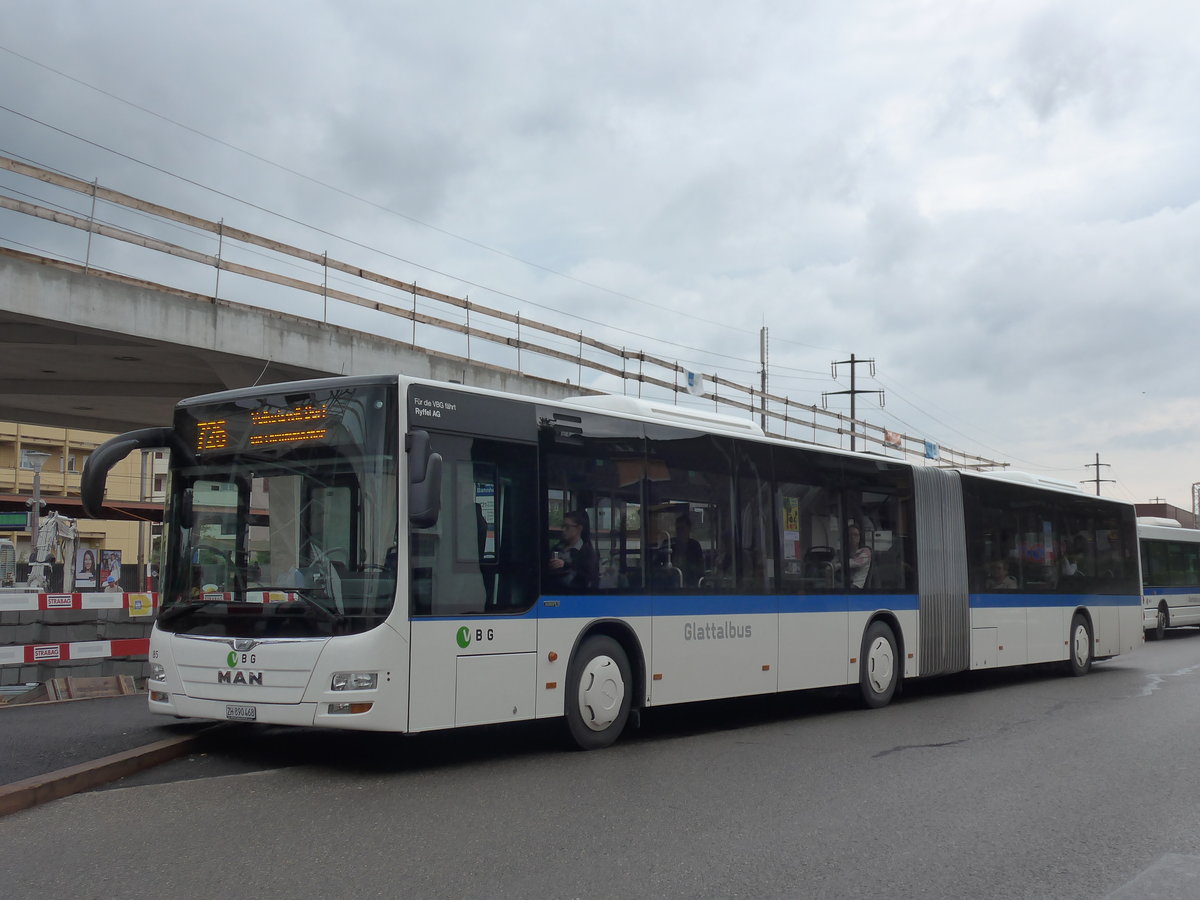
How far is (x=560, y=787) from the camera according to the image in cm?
823

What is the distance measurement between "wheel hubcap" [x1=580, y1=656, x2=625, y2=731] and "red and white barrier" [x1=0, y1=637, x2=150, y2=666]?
630 centimetres

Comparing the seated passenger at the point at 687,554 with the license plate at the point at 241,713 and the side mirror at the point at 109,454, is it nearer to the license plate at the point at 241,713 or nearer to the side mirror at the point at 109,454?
the license plate at the point at 241,713

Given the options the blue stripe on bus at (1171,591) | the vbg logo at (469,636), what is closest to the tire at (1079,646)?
the vbg logo at (469,636)

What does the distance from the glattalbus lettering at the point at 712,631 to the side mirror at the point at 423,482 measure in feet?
11.8

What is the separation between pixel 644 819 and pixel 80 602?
31.9ft

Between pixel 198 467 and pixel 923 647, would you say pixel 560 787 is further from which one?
pixel 923 647

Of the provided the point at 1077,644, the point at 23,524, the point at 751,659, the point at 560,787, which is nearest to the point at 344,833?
the point at 560,787

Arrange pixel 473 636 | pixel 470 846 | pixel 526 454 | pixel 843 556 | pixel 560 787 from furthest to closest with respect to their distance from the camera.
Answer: pixel 843 556 → pixel 526 454 → pixel 473 636 → pixel 560 787 → pixel 470 846

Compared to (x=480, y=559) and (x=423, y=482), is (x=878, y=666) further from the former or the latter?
(x=423, y=482)

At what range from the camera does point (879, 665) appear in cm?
1409

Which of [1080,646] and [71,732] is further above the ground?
[1080,646]

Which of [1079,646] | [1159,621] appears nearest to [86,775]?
[1079,646]

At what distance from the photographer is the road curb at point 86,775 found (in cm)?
723

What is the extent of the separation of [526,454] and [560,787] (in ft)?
9.02
